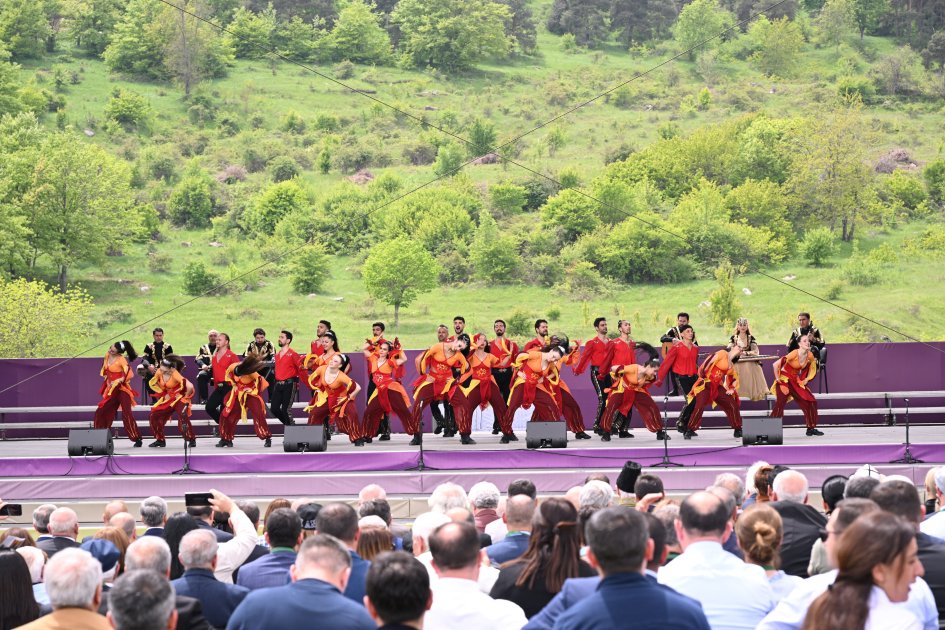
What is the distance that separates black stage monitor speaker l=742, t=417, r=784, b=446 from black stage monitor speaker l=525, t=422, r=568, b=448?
7.27ft

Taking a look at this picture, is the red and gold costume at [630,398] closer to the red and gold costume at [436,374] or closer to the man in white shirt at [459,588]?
the red and gold costume at [436,374]

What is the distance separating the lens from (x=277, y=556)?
18.0 ft

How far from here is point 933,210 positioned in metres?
48.9

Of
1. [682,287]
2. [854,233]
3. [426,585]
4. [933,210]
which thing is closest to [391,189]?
[682,287]

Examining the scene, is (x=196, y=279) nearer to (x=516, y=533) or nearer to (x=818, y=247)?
(x=818, y=247)

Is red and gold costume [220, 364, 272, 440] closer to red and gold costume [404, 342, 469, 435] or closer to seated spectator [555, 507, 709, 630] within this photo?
red and gold costume [404, 342, 469, 435]

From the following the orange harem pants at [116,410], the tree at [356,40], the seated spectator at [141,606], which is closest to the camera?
the seated spectator at [141,606]

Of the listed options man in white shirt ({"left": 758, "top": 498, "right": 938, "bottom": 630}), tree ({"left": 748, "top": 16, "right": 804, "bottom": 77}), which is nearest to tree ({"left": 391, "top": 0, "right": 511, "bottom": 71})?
tree ({"left": 748, "top": 16, "right": 804, "bottom": 77})

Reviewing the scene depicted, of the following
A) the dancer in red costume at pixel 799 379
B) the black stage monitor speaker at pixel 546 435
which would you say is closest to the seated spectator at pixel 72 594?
the black stage monitor speaker at pixel 546 435

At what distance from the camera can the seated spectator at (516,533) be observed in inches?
224

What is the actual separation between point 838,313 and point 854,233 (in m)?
7.20

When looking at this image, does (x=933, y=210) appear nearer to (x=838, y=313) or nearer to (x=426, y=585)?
(x=838, y=313)

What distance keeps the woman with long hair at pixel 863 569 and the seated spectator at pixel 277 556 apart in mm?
2687

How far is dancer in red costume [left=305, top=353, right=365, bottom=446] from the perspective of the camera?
53.8 ft
